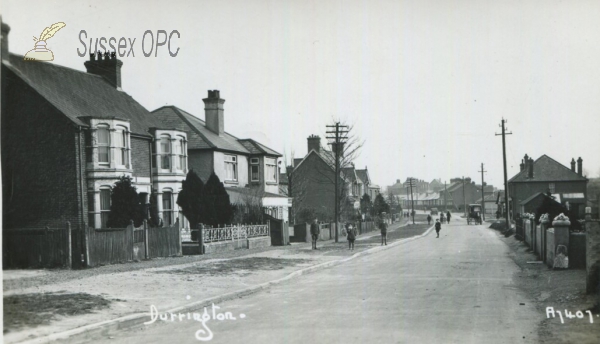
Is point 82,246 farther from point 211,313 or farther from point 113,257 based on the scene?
point 211,313

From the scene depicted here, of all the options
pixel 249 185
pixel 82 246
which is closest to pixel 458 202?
pixel 249 185

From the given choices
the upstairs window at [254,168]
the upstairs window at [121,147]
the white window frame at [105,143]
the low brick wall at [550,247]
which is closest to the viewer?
the low brick wall at [550,247]

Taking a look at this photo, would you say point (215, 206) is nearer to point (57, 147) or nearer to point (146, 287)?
point (57, 147)

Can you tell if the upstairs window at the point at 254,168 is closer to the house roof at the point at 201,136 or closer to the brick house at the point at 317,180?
the house roof at the point at 201,136

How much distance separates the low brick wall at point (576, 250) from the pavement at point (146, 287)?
325 inches

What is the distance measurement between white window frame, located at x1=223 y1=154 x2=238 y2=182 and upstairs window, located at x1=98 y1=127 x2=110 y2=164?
13.5 m

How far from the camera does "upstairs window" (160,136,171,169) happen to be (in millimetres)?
31672

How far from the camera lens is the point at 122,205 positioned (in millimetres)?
24594

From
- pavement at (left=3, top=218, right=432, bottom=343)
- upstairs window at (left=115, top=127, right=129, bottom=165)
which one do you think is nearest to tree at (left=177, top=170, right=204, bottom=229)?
upstairs window at (left=115, top=127, right=129, bottom=165)

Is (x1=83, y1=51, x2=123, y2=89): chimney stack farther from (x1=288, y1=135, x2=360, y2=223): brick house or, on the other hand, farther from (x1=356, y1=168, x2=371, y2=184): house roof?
(x1=356, y1=168, x2=371, y2=184): house roof

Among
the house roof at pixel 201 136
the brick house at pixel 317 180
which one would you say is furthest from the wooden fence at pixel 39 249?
the brick house at pixel 317 180

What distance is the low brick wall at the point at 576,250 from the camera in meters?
17.4

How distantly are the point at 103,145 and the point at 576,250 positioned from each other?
19.7 meters

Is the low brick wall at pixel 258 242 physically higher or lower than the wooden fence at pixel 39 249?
lower
